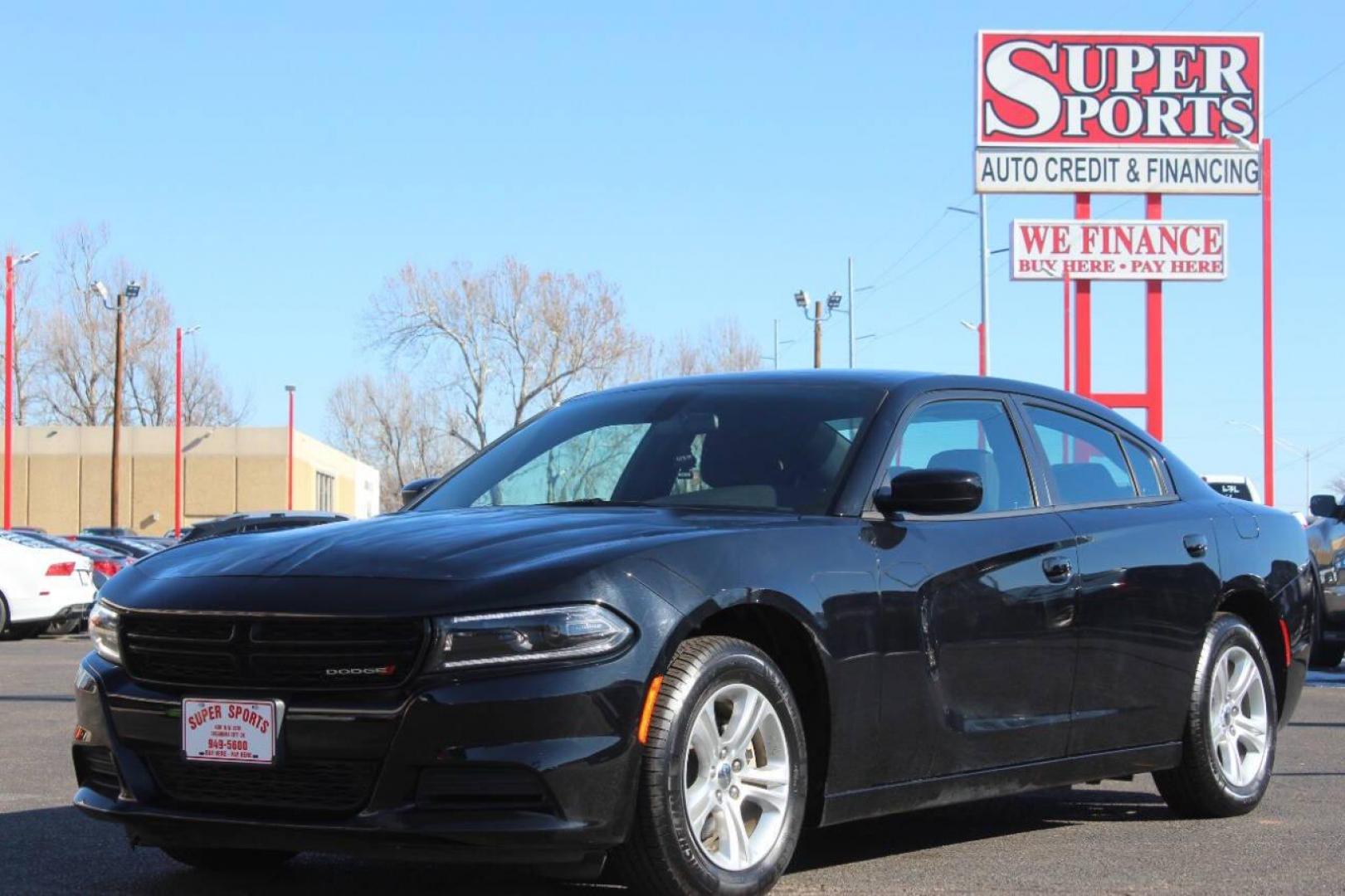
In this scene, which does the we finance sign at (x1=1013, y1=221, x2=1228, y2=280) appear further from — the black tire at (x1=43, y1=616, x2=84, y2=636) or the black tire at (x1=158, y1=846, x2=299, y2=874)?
the black tire at (x1=158, y1=846, x2=299, y2=874)

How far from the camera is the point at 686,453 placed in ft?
20.1

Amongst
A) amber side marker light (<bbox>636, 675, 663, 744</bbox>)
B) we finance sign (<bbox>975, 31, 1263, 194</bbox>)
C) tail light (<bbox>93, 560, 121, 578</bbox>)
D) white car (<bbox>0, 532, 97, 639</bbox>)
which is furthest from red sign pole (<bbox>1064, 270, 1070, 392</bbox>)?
amber side marker light (<bbox>636, 675, 663, 744</bbox>)

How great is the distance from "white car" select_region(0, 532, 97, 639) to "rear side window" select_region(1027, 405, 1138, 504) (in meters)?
17.1

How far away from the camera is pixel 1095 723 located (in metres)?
6.50

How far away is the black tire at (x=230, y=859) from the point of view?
18.6 ft

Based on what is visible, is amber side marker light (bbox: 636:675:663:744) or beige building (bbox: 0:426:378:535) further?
beige building (bbox: 0:426:378:535)

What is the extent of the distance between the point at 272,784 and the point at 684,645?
1.08 metres

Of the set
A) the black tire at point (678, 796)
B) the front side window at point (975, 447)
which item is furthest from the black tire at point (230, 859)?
the front side window at point (975, 447)

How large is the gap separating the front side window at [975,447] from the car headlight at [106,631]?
95.3 inches

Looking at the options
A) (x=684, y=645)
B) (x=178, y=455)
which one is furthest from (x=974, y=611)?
(x=178, y=455)

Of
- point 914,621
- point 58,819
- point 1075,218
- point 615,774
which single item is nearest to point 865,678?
point 914,621

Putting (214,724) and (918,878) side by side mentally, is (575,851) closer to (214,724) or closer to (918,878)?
(214,724)

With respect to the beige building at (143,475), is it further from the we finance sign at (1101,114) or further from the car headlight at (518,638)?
the car headlight at (518,638)

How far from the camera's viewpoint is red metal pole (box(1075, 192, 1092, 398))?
35469 mm
